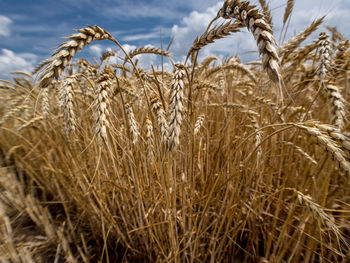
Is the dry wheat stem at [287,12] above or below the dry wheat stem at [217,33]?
above

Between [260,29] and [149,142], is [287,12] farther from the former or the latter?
[149,142]

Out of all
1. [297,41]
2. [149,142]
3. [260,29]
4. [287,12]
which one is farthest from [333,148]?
[287,12]

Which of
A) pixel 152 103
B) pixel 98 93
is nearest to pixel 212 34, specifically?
pixel 152 103

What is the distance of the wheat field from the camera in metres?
0.81

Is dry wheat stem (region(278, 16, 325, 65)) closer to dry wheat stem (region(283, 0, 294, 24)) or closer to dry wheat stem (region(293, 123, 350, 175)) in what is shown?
dry wheat stem (region(283, 0, 294, 24))

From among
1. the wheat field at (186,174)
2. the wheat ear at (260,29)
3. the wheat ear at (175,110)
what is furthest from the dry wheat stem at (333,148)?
the wheat ear at (175,110)

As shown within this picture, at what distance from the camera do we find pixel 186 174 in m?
1.21

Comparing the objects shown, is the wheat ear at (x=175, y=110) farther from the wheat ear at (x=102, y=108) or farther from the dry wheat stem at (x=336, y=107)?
the dry wheat stem at (x=336, y=107)

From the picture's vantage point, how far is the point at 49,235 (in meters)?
1.57

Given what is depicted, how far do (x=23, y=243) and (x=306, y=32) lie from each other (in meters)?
3.13

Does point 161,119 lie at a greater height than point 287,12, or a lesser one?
lesser

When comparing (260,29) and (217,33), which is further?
(217,33)

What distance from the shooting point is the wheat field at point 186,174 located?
32.1 inches

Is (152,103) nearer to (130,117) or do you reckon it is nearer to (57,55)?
(130,117)
